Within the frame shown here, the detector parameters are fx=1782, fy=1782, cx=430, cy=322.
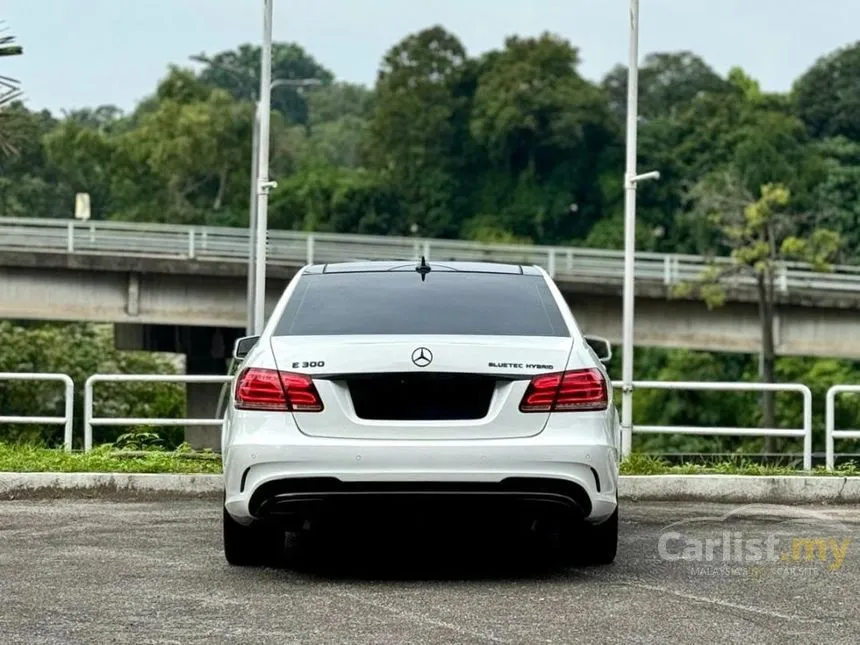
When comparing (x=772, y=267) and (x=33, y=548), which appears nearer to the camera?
(x=33, y=548)

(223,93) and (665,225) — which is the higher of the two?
(223,93)

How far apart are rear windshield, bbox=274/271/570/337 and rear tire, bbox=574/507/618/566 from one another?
103cm

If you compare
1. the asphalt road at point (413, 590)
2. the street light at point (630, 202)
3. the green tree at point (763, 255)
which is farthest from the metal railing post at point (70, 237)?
the asphalt road at point (413, 590)

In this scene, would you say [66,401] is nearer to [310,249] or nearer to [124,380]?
[124,380]

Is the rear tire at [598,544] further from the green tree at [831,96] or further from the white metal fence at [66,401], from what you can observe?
the green tree at [831,96]

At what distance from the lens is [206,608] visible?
24.9ft

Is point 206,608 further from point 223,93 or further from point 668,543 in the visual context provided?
point 223,93

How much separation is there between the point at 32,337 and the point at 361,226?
43068 mm

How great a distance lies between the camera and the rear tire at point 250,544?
8.70 meters

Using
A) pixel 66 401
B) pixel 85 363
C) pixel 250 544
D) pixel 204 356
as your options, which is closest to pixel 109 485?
pixel 66 401

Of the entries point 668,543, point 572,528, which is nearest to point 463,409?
point 572,528

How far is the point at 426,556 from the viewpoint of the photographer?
30.5ft

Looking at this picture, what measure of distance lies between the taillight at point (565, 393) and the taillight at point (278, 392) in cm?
96
